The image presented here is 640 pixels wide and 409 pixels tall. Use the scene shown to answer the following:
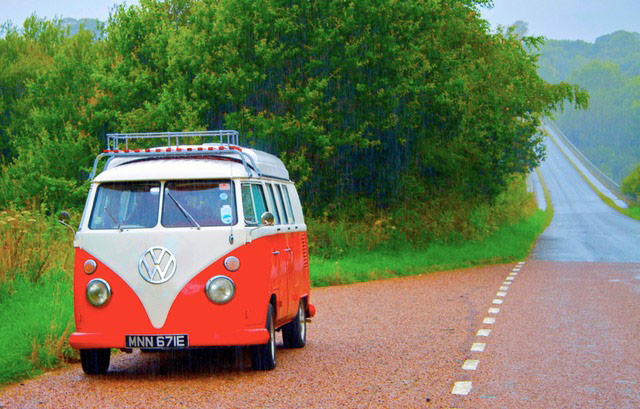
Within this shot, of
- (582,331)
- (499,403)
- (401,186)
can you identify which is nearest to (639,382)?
(499,403)

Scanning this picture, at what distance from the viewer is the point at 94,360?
29.9ft

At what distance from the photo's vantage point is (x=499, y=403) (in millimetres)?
7668

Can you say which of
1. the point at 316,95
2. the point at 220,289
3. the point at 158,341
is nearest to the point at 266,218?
the point at 220,289

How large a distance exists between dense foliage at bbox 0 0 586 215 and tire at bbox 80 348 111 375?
15.5m

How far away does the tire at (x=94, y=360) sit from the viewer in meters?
9.04

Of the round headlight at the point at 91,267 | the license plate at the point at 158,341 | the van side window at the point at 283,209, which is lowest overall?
the license plate at the point at 158,341

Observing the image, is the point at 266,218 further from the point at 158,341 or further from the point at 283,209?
the point at 283,209

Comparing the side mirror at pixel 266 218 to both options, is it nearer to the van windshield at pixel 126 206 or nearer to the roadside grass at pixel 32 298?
the van windshield at pixel 126 206

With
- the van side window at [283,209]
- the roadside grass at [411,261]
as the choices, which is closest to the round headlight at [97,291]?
the van side window at [283,209]

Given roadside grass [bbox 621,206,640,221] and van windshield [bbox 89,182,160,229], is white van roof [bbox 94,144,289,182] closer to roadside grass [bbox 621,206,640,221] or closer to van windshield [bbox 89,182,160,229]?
van windshield [bbox 89,182,160,229]

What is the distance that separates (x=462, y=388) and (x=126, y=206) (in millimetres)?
3531

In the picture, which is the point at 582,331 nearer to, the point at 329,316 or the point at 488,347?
the point at 488,347

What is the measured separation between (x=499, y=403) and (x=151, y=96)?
22.2 meters

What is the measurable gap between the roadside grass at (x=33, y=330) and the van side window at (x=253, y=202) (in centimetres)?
241
